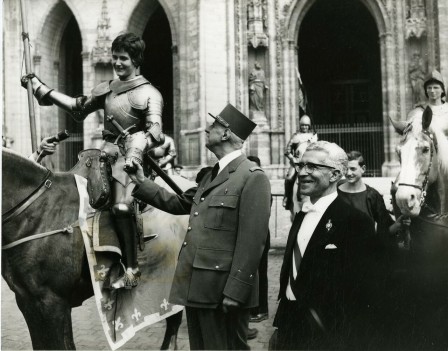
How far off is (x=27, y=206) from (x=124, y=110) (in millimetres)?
1093

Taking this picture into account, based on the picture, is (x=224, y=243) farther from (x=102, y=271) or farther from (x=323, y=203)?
(x=102, y=271)

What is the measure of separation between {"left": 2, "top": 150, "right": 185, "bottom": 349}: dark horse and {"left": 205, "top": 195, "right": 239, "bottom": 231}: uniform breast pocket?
138 centimetres

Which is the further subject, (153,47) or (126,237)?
(153,47)

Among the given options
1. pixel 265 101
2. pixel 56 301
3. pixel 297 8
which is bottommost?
pixel 56 301

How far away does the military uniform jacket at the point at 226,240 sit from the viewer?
2898 millimetres

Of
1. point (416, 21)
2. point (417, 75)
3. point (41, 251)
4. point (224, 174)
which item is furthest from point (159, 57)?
point (224, 174)

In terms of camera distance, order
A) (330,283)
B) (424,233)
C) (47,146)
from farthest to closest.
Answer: (47,146) < (424,233) < (330,283)

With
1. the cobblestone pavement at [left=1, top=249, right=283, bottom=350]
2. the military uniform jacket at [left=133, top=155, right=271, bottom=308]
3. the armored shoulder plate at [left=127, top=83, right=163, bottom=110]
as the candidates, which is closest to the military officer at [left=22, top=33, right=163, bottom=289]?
the armored shoulder plate at [left=127, top=83, right=163, bottom=110]

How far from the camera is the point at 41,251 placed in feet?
12.1

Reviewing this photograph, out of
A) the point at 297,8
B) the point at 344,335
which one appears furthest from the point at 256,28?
the point at 344,335

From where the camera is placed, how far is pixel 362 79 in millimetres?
20578

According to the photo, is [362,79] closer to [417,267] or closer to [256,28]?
[256,28]

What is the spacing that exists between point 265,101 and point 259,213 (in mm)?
13071

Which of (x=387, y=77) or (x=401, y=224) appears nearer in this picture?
(x=401, y=224)
